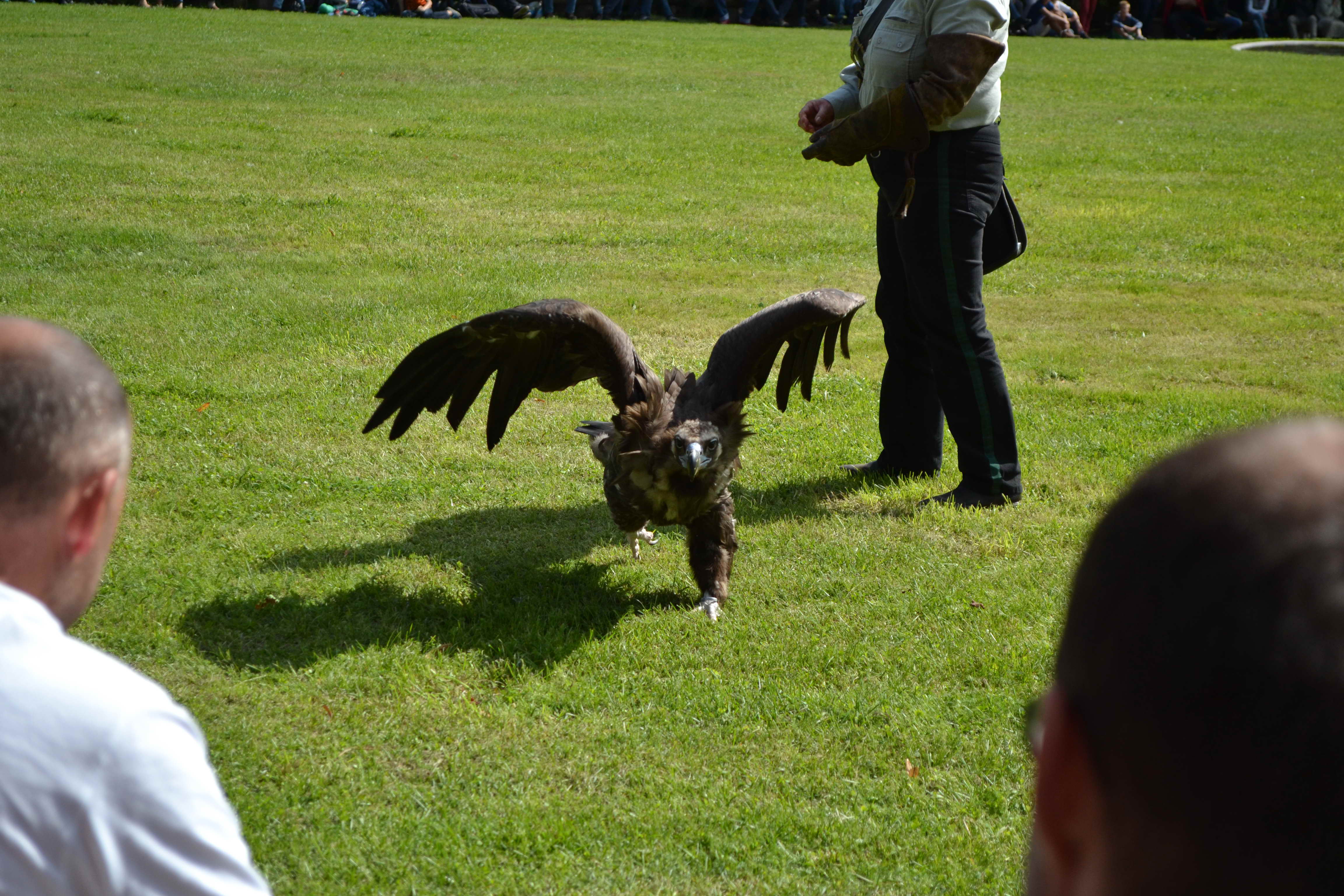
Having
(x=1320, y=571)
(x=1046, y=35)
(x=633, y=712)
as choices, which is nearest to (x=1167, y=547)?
(x=1320, y=571)

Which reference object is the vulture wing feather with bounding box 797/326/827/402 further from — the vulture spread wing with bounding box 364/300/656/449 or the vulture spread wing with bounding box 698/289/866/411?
the vulture spread wing with bounding box 364/300/656/449

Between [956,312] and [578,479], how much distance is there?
223 centimetres

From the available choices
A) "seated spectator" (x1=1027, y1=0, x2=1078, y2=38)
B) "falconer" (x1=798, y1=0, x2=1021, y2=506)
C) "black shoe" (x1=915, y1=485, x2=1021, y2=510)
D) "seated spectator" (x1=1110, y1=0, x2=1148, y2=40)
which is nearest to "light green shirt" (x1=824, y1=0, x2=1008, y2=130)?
"falconer" (x1=798, y1=0, x2=1021, y2=506)

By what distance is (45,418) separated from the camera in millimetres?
1546

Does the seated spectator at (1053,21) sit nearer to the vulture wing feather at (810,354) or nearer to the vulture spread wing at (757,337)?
the vulture wing feather at (810,354)

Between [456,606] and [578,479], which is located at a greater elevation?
[578,479]

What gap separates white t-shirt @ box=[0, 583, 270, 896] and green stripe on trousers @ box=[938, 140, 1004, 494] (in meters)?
4.96

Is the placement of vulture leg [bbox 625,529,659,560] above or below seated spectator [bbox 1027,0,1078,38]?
below

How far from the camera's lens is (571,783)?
156 inches

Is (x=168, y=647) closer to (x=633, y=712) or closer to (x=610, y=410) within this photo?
(x=633, y=712)

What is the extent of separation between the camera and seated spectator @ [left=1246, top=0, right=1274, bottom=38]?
38.1 meters

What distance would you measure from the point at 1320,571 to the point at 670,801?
3.22m

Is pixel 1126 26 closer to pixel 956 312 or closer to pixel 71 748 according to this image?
pixel 956 312

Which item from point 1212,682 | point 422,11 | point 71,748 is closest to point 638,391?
point 71,748
